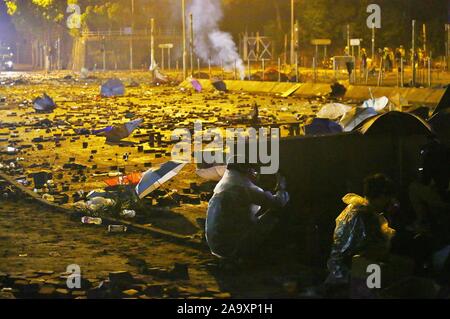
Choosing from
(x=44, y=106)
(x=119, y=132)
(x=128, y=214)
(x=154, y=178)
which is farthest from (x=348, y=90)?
(x=128, y=214)

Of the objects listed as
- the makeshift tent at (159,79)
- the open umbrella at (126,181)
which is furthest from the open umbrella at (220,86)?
the open umbrella at (126,181)

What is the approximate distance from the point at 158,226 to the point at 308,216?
2102mm

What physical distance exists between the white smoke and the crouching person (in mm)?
67192

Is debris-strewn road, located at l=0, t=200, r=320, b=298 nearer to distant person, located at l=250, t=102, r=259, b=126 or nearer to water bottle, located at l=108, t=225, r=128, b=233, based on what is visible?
water bottle, located at l=108, t=225, r=128, b=233

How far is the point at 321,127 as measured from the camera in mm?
17078

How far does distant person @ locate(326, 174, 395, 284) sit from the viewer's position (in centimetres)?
844

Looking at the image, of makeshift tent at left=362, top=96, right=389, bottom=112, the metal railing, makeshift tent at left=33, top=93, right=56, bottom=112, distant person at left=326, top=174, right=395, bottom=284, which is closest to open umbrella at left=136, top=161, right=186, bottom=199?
distant person at left=326, top=174, right=395, bottom=284

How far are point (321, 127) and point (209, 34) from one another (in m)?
65.5

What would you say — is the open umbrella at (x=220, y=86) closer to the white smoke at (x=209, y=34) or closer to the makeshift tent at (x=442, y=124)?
the makeshift tent at (x=442, y=124)

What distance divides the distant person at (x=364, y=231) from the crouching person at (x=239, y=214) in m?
1.20

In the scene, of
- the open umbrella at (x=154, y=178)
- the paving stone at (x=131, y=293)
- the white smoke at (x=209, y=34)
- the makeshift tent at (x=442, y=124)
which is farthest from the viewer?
the white smoke at (x=209, y=34)

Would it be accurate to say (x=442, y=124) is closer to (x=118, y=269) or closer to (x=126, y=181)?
(x=126, y=181)

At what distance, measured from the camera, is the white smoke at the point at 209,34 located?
258 feet
